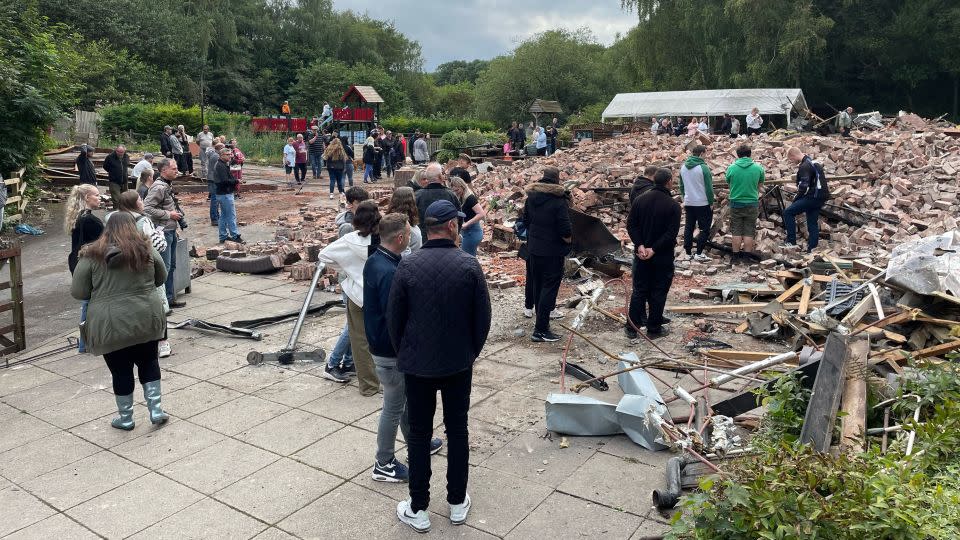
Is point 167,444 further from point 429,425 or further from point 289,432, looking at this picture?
point 429,425

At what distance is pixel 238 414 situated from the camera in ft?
19.1

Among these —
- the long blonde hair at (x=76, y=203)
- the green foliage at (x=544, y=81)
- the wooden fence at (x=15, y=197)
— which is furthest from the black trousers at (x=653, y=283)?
the green foliage at (x=544, y=81)

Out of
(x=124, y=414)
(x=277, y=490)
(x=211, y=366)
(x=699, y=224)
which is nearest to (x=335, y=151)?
(x=699, y=224)

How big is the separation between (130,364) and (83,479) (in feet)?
2.96

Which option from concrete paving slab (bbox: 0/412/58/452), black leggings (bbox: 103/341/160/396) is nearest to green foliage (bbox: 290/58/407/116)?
concrete paving slab (bbox: 0/412/58/452)

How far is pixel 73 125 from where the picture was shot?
3161 cm

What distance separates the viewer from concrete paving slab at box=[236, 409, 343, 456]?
5.23m

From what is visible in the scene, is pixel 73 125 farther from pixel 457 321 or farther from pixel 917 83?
pixel 917 83

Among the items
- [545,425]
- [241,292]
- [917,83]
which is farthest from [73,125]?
[917,83]

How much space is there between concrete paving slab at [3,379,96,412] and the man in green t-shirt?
339 inches

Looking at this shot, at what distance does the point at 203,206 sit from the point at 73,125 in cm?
1735

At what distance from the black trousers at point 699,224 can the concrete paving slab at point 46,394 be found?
27.0 feet

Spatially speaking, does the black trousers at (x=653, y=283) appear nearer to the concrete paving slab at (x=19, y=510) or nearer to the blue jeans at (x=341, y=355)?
the blue jeans at (x=341, y=355)

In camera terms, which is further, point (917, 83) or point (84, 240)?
point (917, 83)
